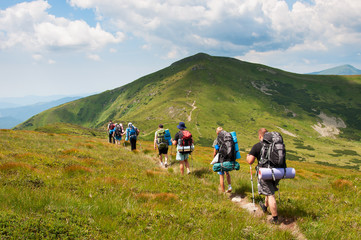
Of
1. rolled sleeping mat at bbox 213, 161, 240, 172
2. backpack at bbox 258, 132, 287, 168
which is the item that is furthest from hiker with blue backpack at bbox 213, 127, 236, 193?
backpack at bbox 258, 132, 287, 168

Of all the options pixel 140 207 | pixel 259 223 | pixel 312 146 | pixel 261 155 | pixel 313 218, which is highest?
pixel 261 155

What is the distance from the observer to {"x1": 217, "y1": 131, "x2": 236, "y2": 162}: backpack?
360 inches

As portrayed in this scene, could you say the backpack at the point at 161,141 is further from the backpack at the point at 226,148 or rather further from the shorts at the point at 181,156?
the backpack at the point at 226,148

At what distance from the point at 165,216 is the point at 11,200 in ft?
11.8

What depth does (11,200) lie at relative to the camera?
4645 mm

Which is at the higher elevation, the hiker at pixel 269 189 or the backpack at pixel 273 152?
the backpack at pixel 273 152

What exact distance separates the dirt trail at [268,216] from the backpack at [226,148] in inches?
68.7

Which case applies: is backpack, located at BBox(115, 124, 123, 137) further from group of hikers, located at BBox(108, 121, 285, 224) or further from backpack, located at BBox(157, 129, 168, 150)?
backpack, located at BBox(157, 129, 168, 150)

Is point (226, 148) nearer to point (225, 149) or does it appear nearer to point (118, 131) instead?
point (225, 149)

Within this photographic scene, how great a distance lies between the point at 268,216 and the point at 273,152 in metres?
2.45

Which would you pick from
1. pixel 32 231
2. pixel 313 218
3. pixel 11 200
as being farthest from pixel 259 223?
pixel 11 200

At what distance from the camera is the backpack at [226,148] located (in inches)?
360

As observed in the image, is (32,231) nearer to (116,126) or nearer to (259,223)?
(259,223)

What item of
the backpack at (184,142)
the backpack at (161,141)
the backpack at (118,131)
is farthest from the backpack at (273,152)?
the backpack at (118,131)
